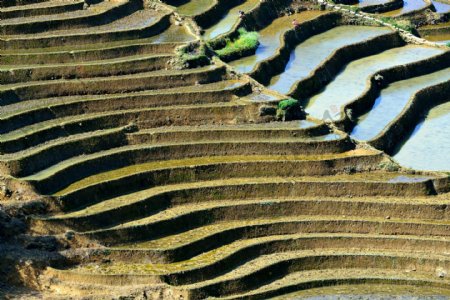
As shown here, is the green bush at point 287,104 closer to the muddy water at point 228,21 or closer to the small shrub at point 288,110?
the small shrub at point 288,110

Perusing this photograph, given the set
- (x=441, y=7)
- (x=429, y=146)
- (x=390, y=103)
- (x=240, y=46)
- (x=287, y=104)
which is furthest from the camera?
(x=441, y=7)

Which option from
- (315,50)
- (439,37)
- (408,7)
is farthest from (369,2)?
(315,50)

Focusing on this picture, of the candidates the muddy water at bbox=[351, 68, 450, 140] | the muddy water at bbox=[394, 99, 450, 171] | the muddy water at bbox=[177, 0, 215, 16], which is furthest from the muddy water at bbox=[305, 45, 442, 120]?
the muddy water at bbox=[177, 0, 215, 16]

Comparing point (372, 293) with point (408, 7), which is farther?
point (408, 7)

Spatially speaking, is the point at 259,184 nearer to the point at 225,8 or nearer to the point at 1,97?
the point at 1,97

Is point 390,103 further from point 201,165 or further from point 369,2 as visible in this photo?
point 369,2

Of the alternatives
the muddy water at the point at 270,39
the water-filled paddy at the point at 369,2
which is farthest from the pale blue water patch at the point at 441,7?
the muddy water at the point at 270,39

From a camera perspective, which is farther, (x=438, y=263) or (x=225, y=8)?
(x=225, y=8)

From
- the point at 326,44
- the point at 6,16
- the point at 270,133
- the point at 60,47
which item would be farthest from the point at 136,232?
the point at 326,44
